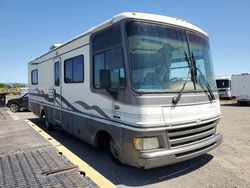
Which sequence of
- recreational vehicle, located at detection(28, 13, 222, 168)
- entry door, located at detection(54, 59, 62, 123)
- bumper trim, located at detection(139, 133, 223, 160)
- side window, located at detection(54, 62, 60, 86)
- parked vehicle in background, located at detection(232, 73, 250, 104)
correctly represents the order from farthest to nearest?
parked vehicle in background, located at detection(232, 73, 250, 104), side window, located at detection(54, 62, 60, 86), entry door, located at detection(54, 59, 62, 123), recreational vehicle, located at detection(28, 13, 222, 168), bumper trim, located at detection(139, 133, 223, 160)

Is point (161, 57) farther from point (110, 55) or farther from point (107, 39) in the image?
point (107, 39)

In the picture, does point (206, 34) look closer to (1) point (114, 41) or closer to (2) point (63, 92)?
(1) point (114, 41)

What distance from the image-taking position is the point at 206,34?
5609 mm

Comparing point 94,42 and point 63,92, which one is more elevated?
point 94,42

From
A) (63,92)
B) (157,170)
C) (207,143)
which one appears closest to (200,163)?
(207,143)

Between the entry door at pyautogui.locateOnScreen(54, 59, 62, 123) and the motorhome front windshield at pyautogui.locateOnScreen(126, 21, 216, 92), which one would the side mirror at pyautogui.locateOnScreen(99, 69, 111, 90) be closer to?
the motorhome front windshield at pyautogui.locateOnScreen(126, 21, 216, 92)

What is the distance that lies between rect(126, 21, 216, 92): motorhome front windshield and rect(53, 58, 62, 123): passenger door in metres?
4.07

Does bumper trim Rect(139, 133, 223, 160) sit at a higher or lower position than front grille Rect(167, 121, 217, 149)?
lower

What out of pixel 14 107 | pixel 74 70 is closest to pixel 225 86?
pixel 14 107

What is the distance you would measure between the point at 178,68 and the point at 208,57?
1237 mm

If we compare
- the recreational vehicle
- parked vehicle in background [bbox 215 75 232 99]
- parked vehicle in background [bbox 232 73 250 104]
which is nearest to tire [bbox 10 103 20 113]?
the recreational vehicle

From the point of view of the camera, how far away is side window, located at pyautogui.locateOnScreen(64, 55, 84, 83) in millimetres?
6078

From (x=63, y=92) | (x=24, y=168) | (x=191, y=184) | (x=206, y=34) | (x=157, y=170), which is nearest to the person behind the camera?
(x=24, y=168)

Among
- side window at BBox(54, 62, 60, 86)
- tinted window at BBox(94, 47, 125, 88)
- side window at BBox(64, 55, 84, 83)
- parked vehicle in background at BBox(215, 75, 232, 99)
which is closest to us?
tinted window at BBox(94, 47, 125, 88)
